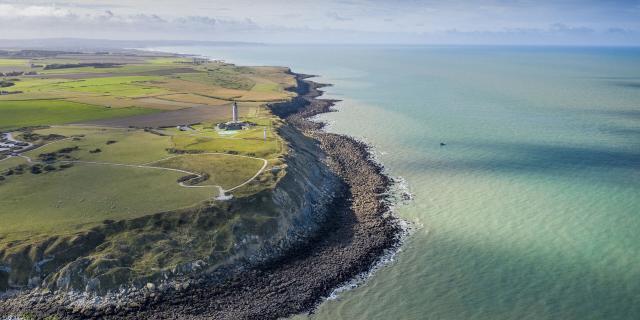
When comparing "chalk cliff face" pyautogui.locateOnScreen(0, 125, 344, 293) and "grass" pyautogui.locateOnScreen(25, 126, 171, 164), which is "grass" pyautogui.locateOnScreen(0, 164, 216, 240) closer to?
"chalk cliff face" pyautogui.locateOnScreen(0, 125, 344, 293)

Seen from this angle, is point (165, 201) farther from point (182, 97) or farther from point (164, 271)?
point (182, 97)

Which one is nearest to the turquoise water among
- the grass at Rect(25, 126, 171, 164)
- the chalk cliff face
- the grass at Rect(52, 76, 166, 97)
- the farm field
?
the chalk cliff face

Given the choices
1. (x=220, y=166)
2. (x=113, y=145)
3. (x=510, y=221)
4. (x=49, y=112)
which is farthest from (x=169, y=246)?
(x=49, y=112)

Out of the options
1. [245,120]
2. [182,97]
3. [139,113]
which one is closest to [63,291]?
[245,120]

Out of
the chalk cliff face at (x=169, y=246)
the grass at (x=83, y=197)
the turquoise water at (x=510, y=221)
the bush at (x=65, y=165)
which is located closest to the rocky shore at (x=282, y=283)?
the chalk cliff face at (x=169, y=246)

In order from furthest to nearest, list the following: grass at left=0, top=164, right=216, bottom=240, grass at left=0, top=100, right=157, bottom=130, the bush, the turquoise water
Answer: grass at left=0, top=100, right=157, bottom=130 < the bush < grass at left=0, top=164, right=216, bottom=240 < the turquoise water

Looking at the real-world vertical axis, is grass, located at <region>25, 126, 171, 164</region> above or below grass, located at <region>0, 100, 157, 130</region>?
below

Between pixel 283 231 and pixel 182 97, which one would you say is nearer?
pixel 283 231
